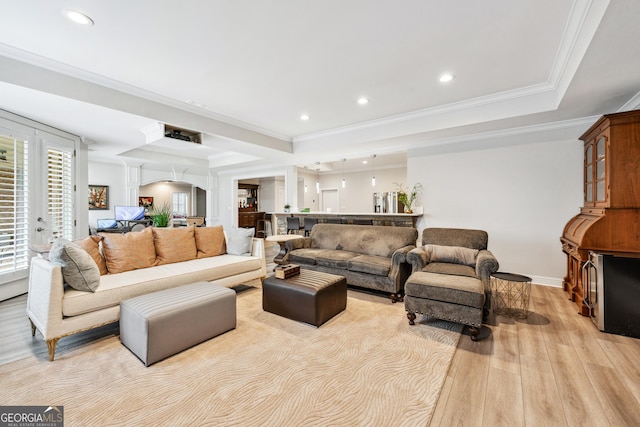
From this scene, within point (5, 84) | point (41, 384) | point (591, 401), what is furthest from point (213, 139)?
point (591, 401)

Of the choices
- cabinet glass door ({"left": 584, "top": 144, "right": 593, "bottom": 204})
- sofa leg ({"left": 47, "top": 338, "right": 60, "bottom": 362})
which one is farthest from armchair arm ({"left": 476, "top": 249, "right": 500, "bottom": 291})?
sofa leg ({"left": 47, "top": 338, "right": 60, "bottom": 362})

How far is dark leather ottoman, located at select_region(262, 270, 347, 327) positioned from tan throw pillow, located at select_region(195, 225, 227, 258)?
1287 millimetres

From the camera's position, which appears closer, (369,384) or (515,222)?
(369,384)

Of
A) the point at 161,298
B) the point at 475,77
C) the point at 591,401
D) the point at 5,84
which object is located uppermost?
the point at 475,77

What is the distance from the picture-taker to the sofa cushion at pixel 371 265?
3.55 metres

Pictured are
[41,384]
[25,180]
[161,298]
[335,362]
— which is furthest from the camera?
[25,180]

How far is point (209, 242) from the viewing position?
3.99 metres

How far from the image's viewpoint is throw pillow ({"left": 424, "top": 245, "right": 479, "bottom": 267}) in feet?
11.3

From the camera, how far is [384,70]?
304 cm

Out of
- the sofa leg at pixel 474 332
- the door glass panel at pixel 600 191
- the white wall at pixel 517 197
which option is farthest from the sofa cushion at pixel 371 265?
the door glass panel at pixel 600 191

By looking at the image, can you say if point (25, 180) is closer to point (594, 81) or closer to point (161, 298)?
point (161, 298)

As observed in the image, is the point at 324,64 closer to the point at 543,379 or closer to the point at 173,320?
the point at 173,320

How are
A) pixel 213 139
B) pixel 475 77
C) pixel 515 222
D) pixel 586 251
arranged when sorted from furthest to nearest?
pixel 213 139, pixel 515 222, pixel 475 77, pixel 586 251

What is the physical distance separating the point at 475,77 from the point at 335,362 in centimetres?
344
